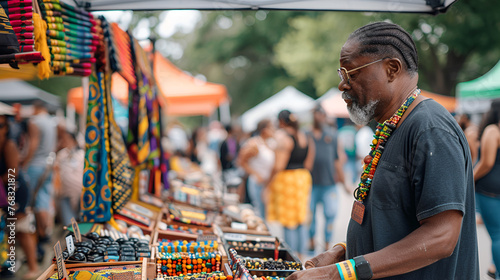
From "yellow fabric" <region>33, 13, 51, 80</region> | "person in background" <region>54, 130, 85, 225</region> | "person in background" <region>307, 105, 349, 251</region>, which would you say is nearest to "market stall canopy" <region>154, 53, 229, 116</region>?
"person in background" <region>54, 130, 85, 225</region>

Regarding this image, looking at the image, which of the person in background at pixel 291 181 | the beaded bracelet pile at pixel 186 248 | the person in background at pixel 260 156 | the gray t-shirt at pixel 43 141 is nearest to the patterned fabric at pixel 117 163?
the beaded bracelet pile at pixel 186 248

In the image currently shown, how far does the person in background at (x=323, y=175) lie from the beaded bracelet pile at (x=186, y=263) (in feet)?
11.7

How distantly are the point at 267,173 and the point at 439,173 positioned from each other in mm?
5267

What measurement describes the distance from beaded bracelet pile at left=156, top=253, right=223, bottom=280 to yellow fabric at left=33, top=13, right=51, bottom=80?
4.08 feet

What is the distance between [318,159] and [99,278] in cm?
437

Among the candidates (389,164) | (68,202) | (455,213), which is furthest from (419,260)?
(68,202)

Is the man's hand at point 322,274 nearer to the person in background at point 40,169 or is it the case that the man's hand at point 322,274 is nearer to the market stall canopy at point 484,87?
the person in background at point 40,169

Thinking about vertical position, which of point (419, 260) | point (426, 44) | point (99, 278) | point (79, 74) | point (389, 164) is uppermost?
point (426, 44)

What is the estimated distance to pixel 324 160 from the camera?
6.03 meters

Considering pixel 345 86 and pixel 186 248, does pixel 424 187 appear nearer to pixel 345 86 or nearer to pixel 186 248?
pixel 345 86

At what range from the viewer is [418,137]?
4.57 feet

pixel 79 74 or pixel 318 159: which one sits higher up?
pixel 79 74

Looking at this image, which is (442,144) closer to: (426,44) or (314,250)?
(314,250)

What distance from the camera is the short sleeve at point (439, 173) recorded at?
132cm
